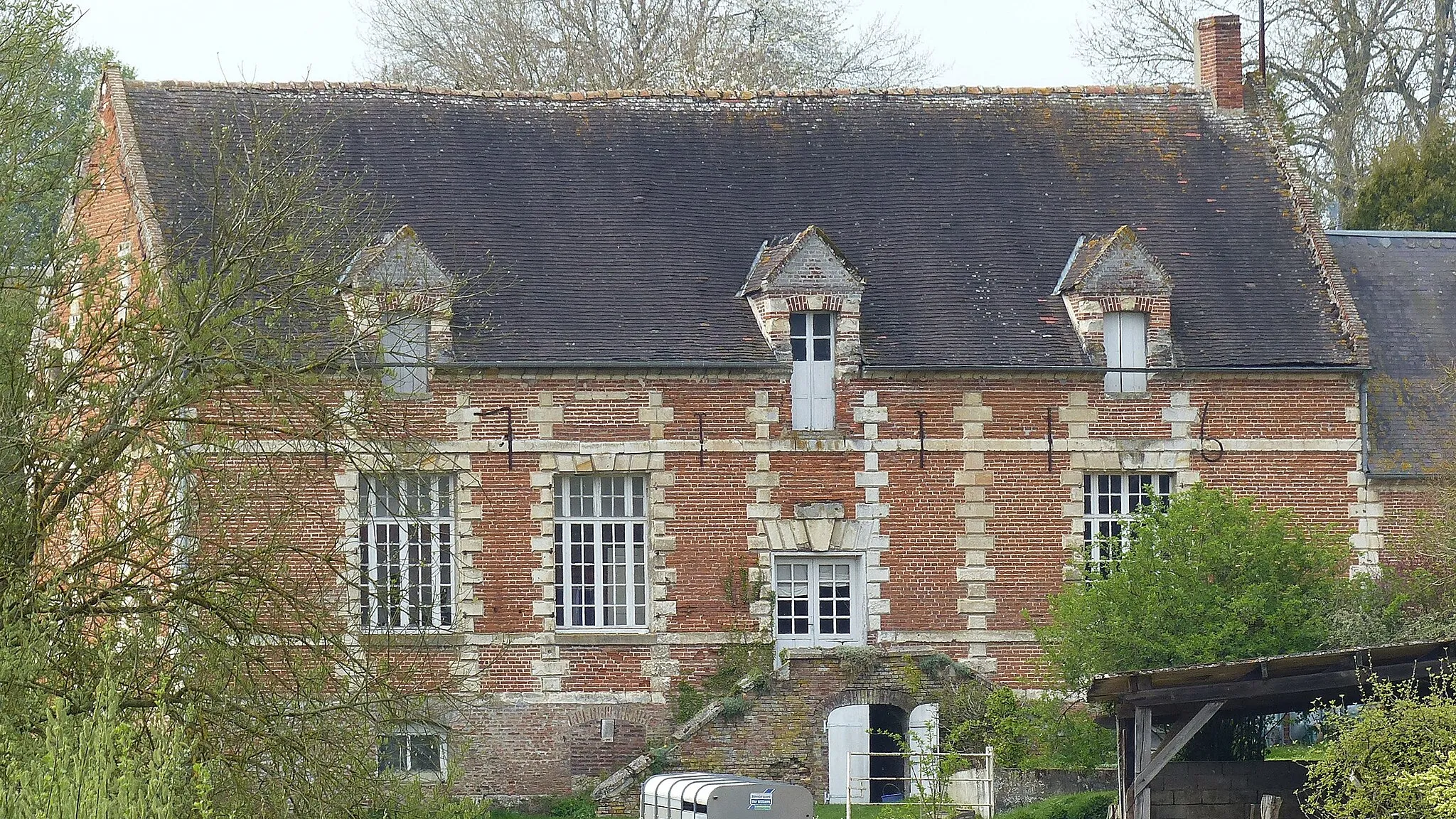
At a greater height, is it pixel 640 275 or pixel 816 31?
pixel 816 31

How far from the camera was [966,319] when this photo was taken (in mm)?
21969

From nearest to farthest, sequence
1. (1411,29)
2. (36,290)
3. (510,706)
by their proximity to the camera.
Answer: (36,290) → (510,706) → (1411,29)

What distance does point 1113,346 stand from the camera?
866 inches

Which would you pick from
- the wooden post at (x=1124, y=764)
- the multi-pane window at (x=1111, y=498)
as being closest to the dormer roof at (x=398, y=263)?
the multi-pane window at (x=1111, y=498)

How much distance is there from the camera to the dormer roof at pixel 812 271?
21.6m

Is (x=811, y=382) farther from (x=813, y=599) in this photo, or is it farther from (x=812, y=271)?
(x=813, y=599)

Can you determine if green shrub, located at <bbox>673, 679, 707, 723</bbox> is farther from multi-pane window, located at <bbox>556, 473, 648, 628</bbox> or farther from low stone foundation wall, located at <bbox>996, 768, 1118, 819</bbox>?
low stone foundation wall, located at <bbox>996, 768, 1118, 819</bbox>

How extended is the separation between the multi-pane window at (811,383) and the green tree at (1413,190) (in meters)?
11.6

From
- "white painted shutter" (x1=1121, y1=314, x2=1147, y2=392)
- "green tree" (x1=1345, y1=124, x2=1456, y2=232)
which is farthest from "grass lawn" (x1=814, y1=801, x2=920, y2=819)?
"green tree" (x1=1345, y1=124, x2=1456, y2=232)

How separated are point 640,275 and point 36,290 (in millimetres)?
10759

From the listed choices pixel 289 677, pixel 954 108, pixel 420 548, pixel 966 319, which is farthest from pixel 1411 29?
pixel 289 677

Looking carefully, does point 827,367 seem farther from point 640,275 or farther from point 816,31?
→ point 816,31

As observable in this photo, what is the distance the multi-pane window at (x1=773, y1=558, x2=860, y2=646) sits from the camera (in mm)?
21672

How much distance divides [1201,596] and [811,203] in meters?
6.94
